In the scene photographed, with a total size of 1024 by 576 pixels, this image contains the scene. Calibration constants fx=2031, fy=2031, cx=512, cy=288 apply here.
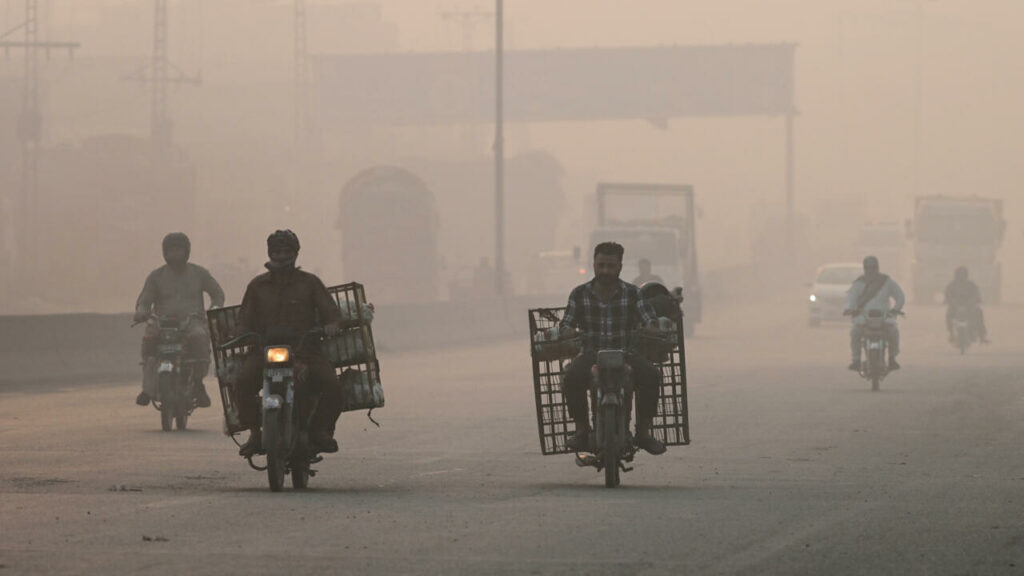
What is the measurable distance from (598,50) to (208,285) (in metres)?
69.6

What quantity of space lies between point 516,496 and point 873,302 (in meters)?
14.3

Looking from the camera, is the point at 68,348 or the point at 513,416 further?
the point at 68,348

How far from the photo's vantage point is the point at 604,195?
176ft

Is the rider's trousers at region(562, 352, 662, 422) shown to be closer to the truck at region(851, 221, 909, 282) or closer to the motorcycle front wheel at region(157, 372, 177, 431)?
the motorcycle front wheel at region(157, 372, 177, 431)

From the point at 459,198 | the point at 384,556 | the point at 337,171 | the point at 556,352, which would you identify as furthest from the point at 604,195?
the point at 337,171

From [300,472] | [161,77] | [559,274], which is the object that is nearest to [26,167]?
[161,77]

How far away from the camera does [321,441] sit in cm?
1217

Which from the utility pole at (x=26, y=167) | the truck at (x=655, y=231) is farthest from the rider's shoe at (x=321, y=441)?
the utility pole at (x=26, y=167)

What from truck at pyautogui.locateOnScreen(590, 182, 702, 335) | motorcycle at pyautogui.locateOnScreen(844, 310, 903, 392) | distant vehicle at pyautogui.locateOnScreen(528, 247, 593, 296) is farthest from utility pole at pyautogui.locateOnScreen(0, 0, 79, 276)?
motorcycle at pyautogui.locateOnScreen(844, 310, 903, 392)

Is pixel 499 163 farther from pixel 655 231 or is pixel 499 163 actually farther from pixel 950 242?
pixel 950 242

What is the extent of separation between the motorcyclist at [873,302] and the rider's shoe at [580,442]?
517 inches

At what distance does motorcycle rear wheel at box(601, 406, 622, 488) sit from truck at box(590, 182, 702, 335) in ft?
97.4

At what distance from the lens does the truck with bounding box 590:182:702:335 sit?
156 ft

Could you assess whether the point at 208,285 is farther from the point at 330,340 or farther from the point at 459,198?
the point at 459,198
